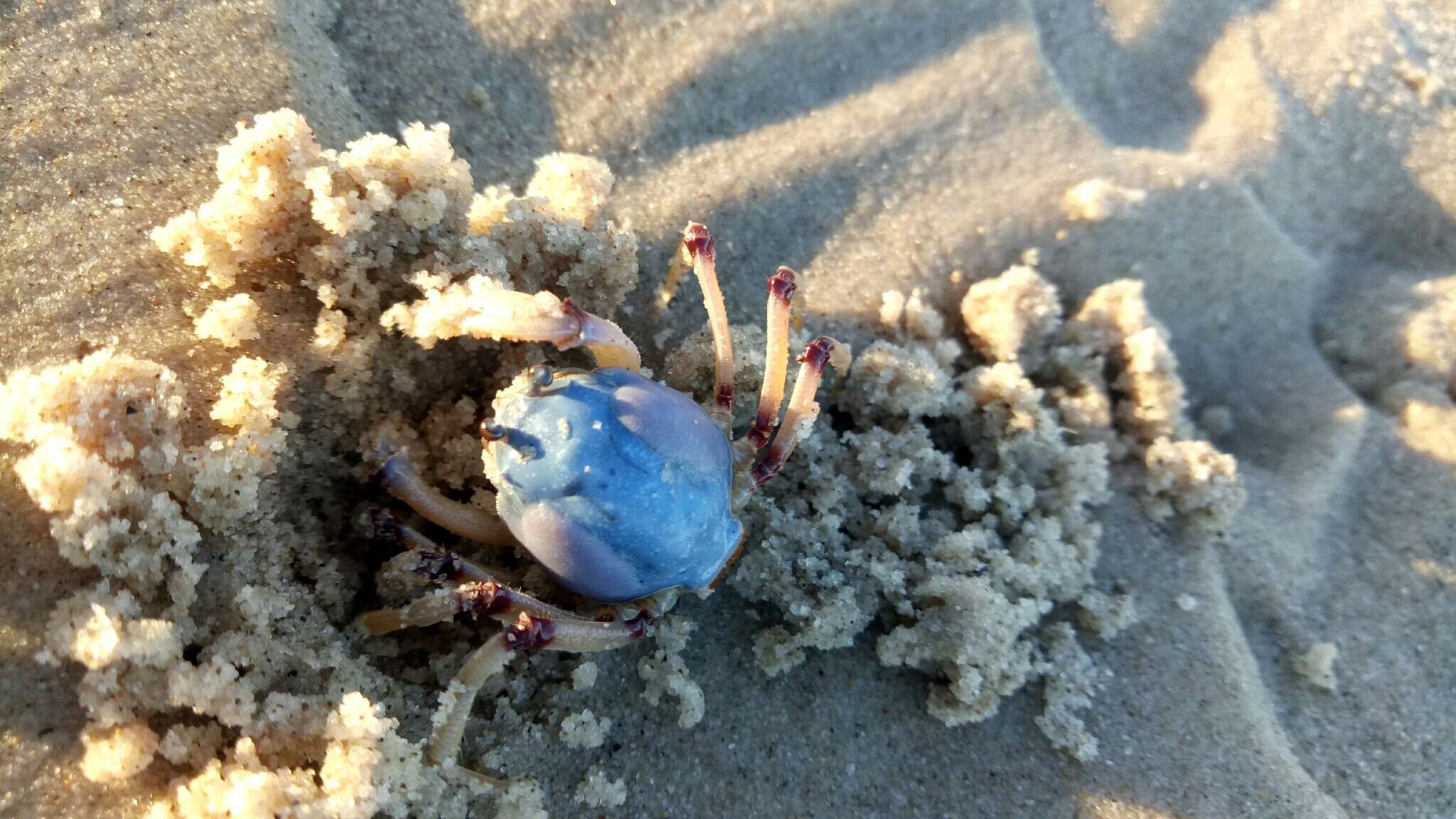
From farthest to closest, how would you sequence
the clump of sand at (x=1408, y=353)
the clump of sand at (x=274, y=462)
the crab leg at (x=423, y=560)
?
the clump of sand at (x=1408, y=353) < the crab leg at (x=423, y=560) < the clump of sand at (x=274, y=462)

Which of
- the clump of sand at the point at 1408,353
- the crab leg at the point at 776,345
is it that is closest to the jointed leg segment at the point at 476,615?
the crab leg at the point at 776,345

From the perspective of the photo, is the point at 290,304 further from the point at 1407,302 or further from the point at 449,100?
the point at 1407,302

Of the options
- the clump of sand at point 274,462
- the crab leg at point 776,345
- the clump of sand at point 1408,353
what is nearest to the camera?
the clump of sand at point 274,462

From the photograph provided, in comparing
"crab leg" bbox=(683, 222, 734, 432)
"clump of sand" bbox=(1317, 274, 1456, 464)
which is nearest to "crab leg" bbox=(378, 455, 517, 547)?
"crab leg" bbox=(683, 222, 734, 432)

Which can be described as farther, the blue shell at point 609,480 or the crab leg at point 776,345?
the crab leg at point 776,345

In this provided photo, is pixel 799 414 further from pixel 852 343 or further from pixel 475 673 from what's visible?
pixel 475 673

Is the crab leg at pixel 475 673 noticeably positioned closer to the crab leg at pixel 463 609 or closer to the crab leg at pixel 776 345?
the crab leg at pixel 463 609

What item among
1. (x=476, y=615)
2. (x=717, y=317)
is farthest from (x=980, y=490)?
(x=476, y=615)

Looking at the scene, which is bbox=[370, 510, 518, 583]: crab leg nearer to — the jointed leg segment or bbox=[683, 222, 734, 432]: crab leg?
the jointed leg segment
